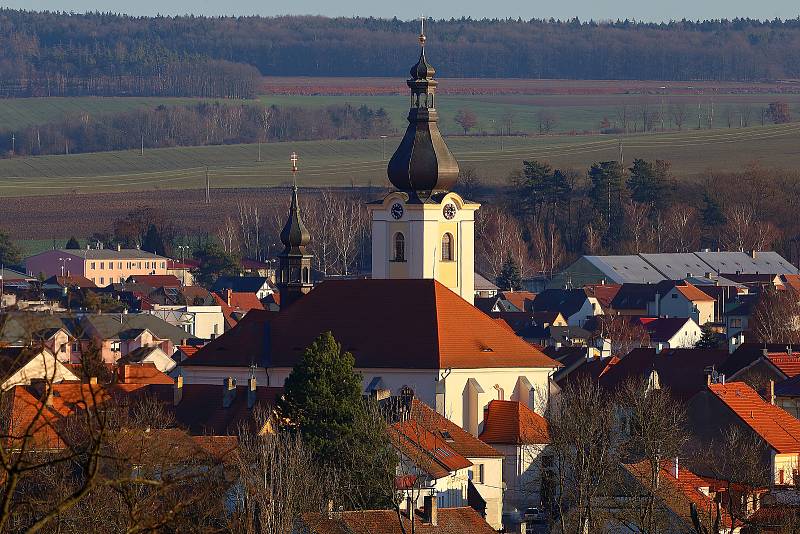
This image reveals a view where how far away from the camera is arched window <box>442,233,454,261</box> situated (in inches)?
2475

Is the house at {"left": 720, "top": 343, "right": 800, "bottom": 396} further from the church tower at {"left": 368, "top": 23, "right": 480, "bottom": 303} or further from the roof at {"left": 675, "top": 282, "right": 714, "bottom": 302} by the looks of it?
the roof at {"left": 675, "top": 282, "right": 714, "bottom": 302}

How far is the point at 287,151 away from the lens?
642 ft

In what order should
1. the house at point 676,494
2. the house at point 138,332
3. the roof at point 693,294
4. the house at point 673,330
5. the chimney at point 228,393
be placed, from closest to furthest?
the house at point 676,494, the chimney at point 228,393, the house at point 138,332, the house at point 673,330, the roof at point 693,294

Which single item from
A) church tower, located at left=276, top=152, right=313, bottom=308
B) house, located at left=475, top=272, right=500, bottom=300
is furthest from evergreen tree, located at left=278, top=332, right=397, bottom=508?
house, located at left=475, top=272, right=500, bottom=300

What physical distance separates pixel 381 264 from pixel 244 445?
26.0 metres

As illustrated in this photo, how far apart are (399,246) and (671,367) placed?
7.73 metres

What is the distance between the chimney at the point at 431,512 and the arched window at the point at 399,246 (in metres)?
26.9

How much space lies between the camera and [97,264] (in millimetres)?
139125

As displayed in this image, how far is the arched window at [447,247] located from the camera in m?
62.9

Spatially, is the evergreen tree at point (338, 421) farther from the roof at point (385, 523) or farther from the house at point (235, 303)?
the house at point (235, 303)

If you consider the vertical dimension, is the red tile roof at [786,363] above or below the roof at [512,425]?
below

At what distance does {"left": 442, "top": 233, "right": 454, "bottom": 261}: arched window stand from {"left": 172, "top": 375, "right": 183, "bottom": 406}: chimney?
11.2 meters

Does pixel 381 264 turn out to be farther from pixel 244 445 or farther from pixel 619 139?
pixel 619 139

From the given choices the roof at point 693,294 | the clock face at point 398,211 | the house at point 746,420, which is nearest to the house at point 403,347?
the clock face at point 398,211
